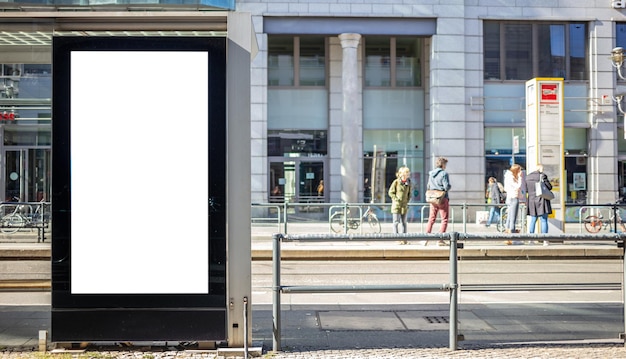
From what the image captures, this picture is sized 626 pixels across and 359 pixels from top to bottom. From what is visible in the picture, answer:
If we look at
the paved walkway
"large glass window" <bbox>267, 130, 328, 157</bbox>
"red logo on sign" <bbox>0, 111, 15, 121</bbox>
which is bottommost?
the paved walkway

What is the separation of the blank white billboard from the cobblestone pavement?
1.75 ft

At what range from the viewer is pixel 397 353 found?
5586 millimetres

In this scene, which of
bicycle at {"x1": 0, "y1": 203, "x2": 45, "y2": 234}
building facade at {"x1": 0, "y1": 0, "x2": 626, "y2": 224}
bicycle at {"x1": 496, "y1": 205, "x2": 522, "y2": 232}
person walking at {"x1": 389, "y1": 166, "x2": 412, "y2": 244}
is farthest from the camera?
building facade at {"x1": 0, "y1": 0, "x2": 626, "y2": 224}

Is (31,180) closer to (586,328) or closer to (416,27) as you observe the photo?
(586,328)

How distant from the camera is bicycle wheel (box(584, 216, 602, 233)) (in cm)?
1702

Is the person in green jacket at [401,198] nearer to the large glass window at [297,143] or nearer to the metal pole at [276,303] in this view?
the metal pole at [276,303]

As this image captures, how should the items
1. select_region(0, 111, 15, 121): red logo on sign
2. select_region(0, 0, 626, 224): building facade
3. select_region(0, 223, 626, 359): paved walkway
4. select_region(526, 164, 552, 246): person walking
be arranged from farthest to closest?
select_region(0, 0, 626, 224): building facade
select_region(526, 164, 552, 246): person walking
select_region(0, 111, 15, 121): red logo on sign
select_region(0, 223, 626, 359): paved walkway

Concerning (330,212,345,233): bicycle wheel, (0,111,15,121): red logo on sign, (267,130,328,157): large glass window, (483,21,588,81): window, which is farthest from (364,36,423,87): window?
(0,111,15,121): red logo on sign

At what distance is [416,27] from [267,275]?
16.1m

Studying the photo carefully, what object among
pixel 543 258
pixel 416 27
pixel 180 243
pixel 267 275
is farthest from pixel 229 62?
pixel 416 27

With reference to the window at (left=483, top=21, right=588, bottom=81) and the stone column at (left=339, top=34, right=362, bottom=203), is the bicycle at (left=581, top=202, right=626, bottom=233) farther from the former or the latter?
the stone column at (left=339, top=34, right=362, bottom=203)

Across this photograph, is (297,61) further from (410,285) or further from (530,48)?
(410,285)

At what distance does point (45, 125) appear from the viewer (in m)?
5.72

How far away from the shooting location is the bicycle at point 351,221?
1673 centimetres
